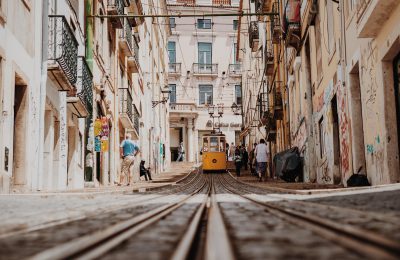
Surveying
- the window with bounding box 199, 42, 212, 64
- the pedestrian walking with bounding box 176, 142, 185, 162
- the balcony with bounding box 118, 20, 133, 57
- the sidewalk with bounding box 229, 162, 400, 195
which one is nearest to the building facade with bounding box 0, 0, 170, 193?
the balcony with bounding box 118, 20, 133, 57

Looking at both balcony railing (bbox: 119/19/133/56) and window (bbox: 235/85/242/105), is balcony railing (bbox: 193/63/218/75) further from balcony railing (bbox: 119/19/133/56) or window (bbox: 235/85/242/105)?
balcony railing (bbox: 119/19/133/56)

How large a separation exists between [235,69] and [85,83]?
38.8 meters

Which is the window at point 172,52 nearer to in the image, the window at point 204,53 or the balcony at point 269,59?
the window at point 204,53

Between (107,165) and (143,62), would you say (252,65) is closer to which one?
(143,62)

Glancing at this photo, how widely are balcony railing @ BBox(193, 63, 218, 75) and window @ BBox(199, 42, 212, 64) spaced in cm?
51

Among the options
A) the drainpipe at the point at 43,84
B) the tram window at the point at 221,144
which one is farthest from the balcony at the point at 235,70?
the drainpipe at the point at 43,84

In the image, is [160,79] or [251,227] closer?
[251,227]

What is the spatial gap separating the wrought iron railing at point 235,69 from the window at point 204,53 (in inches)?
78.2

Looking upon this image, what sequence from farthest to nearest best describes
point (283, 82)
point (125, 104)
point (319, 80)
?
point (283, 82)
point (125, 104)
point (319, 80)

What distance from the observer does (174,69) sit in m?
51.0

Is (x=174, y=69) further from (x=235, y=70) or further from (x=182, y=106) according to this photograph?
(x=235, y=70)

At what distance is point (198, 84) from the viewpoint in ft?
168

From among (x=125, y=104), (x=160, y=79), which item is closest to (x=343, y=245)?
(x=125, y=104)

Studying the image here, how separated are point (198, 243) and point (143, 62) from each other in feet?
92.5
